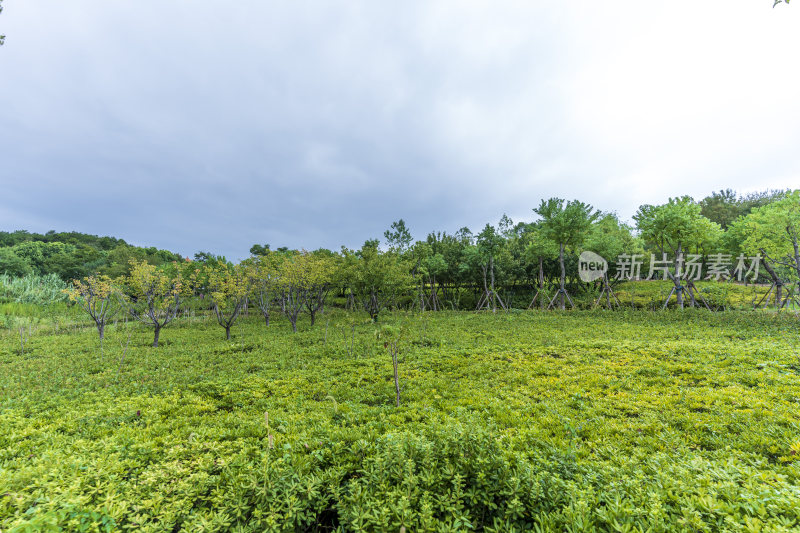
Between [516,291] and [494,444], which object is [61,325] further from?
[516,291]

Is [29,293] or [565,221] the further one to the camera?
[29,293]

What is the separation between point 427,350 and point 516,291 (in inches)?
829

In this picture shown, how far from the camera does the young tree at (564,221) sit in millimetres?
18359

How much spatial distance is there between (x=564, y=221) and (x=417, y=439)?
63.6ft

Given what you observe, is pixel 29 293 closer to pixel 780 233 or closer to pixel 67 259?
pixel 67 259

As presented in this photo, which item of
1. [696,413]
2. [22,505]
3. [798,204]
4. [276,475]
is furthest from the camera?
[798,204]

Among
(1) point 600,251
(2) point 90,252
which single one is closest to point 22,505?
(1) point 600,251

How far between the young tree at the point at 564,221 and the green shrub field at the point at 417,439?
9.96 meters

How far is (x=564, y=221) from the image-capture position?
61.0 ft

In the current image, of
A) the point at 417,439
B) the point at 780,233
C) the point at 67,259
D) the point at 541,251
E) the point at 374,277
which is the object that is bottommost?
the point at 67,259

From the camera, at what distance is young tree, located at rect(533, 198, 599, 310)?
60.2ft

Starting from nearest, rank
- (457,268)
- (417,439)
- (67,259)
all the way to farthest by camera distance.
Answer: (417,439)
(457,268)
(67,259)

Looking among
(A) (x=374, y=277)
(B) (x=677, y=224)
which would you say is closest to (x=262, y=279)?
(A) (x=374, y=277)

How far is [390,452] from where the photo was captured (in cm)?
287
